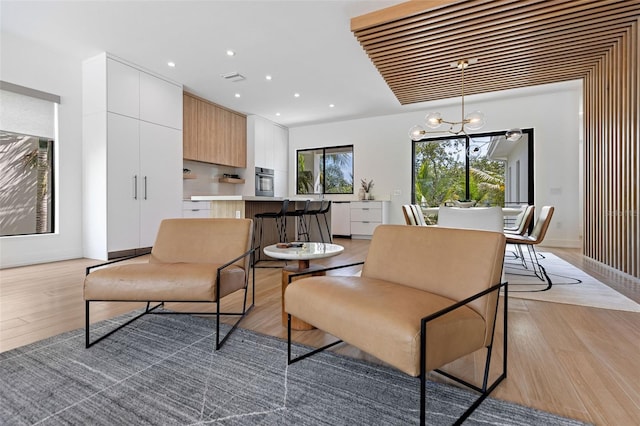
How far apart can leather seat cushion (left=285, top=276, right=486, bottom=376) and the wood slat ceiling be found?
3046 mm

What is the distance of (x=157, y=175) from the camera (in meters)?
4.82

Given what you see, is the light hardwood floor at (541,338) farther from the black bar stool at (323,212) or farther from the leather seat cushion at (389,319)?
the black bar stool at (323,212)

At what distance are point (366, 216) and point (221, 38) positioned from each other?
4.38 meters

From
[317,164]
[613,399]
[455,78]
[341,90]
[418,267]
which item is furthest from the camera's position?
[317,164]

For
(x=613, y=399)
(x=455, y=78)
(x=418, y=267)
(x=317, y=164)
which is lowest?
(x=613, y=399)

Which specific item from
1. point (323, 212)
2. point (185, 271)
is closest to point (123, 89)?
point (323, 212)

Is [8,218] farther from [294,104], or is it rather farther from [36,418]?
[294,104]

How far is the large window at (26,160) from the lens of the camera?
382 centimetres

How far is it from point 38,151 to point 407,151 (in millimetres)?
6325

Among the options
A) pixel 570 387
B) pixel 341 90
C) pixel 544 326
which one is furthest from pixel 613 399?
pixel 341 90

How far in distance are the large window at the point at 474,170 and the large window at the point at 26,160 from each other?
631 cm

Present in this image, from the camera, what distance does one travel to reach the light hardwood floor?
1251 millimetres

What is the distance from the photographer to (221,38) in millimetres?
3834

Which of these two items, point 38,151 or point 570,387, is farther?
point 38,151
